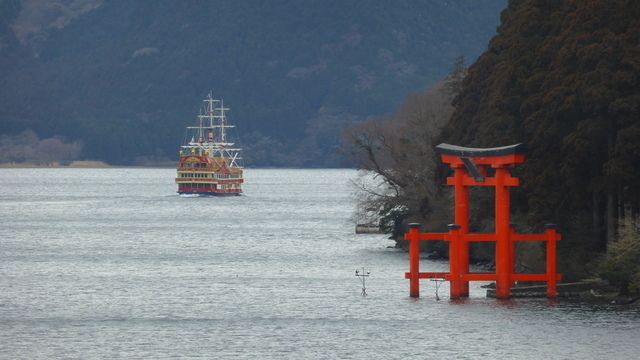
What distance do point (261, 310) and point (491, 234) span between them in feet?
24.3

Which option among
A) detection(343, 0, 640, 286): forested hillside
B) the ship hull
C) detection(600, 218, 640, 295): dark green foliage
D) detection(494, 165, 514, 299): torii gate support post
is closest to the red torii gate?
detection(494, 165, 514, 299): torii gate support post

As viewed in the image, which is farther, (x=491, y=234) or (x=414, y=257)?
(x=414, y=257)

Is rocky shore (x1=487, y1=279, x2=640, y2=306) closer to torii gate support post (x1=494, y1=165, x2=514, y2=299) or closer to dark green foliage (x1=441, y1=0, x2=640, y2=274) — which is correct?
dark green foliage (x1=441, y1=0, x2=640, y2=274)

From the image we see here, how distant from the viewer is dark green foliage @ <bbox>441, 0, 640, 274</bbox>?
118 ft

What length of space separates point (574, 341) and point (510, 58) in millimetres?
14030

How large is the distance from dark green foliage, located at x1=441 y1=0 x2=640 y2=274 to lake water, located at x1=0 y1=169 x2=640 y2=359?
3471 mm

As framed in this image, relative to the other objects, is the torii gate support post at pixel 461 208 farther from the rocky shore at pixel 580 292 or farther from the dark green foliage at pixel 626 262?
the dark green foliage at pixel 626 262

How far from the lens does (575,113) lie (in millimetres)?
37406

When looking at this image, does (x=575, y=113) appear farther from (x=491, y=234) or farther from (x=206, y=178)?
(x=206, y=178)

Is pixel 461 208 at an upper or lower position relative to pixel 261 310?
upper

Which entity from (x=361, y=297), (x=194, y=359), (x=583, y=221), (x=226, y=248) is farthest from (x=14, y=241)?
(x=194, y=359)

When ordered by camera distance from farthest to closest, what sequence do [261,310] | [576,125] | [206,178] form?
[206,178], [261,310], [576,125]

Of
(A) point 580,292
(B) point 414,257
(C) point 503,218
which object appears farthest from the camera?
(A) point 580,292

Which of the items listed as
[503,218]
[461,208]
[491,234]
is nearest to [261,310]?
[461,208]
